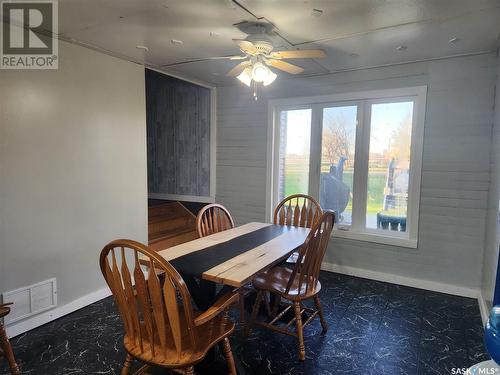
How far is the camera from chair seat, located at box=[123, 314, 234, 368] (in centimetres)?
147

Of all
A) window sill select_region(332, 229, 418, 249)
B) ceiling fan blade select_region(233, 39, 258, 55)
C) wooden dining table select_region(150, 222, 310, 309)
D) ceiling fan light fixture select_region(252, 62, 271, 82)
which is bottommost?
window sill select_region(332, 229, 418, 249)

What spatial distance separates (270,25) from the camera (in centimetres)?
228

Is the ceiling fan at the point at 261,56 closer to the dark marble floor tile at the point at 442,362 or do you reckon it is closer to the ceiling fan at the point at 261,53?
the ceiling fan at the point at 261,53

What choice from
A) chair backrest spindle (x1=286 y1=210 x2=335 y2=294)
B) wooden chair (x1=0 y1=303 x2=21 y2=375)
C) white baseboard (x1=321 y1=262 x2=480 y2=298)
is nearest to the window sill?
white baseboard (x1=321 y1=262 x2=480 y2=298)

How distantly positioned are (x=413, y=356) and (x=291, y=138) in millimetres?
2589

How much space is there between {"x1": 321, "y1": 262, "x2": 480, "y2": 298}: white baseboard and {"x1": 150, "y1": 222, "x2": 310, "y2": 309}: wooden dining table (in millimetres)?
1272

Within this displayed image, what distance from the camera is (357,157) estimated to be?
11.7ft

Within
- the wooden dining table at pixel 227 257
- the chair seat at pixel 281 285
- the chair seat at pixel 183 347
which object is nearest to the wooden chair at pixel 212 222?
the wooden dining table at pixel 227 257

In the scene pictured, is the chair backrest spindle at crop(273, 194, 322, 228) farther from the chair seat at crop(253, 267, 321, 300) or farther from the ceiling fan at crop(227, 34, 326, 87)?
the ceiling fan at crop(227, 34, 326, 87)

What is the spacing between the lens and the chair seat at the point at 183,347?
1471 mm

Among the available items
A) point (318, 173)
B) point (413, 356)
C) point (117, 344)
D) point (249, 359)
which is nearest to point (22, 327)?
point (117, 344)

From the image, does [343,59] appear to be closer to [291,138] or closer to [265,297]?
A: [291,138]

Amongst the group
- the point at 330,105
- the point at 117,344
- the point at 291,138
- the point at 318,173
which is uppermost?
the point at 330,105

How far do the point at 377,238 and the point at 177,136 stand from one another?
11.6ft
